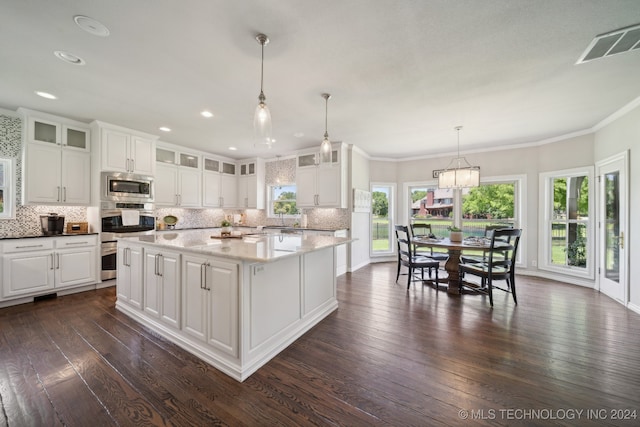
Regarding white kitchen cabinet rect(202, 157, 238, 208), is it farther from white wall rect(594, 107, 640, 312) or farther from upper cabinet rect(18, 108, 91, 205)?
white wall rect(594, 107, 640, 312)

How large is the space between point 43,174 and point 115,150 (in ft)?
3.11

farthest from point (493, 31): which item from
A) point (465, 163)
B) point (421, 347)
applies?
point (465, 163)

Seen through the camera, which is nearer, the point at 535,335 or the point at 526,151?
the point at 535,335

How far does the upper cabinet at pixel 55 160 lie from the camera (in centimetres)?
354

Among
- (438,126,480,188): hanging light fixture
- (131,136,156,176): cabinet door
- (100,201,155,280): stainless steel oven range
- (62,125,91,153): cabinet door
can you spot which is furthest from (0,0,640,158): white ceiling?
(100,201,155,280): stainless steel oven range

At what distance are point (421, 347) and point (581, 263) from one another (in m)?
4.33

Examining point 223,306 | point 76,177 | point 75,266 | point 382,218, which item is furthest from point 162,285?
point 382,218

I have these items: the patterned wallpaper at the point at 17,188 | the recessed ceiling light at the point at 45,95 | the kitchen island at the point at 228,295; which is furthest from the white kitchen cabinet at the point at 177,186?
the kitchen island at the point at 228,295

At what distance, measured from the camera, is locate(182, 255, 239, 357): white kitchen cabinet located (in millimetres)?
1961

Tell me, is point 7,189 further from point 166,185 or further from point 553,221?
point 553,221

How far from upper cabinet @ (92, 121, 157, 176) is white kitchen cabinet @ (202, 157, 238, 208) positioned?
1362 millimetres

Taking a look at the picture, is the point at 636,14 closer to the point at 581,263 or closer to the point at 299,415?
the point at 299,415

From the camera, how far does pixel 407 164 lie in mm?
6289

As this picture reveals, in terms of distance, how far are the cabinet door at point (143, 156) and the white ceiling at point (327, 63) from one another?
505 millimetres
